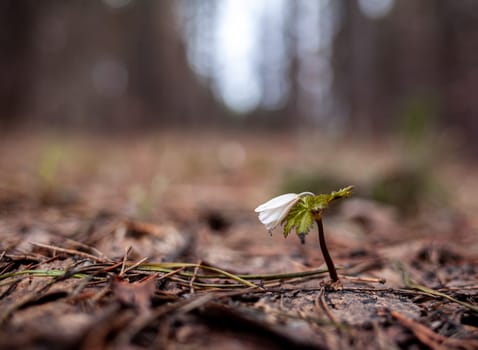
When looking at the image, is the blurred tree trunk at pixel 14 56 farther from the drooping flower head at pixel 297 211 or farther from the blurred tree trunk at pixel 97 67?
the drooping flower head at pixel 297 211

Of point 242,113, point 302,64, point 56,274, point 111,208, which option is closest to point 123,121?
point 302,64

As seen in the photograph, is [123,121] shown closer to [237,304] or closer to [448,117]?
[448,117]

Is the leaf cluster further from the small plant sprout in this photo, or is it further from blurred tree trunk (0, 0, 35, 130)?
blurred tree trunk (0, 0, 35, 130)

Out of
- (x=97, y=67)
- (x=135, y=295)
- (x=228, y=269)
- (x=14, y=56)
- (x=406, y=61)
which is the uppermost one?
(x=97, y=67)

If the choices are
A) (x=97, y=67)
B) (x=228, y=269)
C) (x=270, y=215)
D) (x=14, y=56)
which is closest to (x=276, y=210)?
(x=270, y=215)

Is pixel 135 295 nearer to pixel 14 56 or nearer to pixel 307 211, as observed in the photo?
pixel 307 211

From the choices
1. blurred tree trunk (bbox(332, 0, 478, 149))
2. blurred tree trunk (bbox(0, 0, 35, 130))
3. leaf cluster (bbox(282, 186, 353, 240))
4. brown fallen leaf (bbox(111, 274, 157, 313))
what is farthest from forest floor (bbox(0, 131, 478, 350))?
blurred tree trunk (bbox(332, 0, 478, 149))
